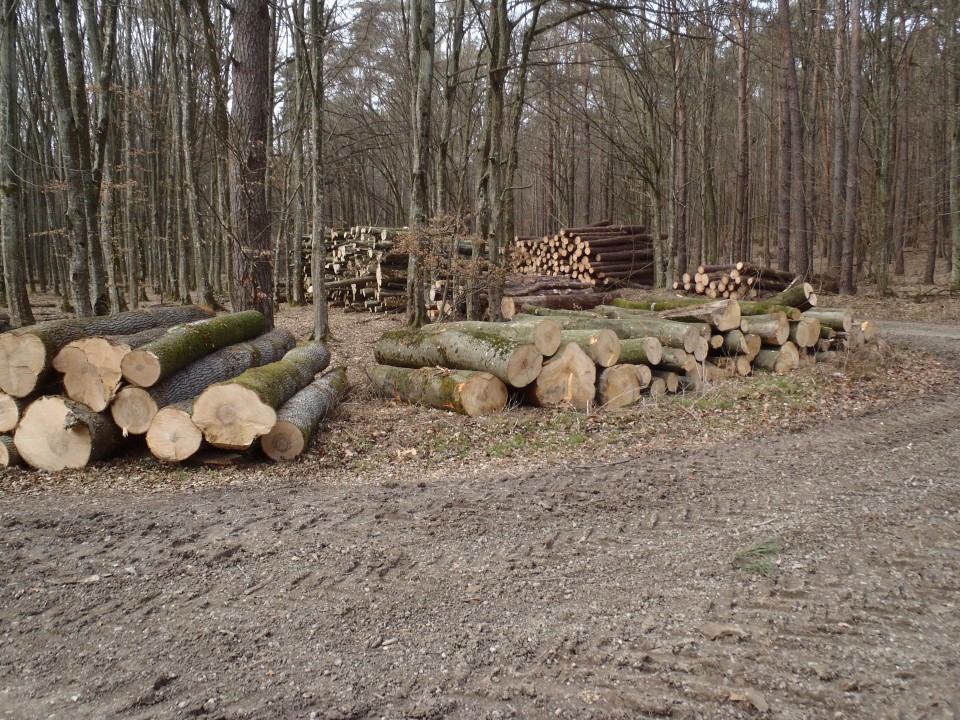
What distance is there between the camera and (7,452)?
17.3 ft

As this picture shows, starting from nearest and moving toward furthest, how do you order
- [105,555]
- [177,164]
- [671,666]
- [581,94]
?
[671,666], [105,555], [177,164], [581,94]

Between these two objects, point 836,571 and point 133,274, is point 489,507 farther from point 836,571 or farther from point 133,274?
point 133,274

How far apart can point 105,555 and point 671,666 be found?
3220mm

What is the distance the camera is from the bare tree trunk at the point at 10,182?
10.6 meters

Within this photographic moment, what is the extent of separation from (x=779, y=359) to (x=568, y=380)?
367 centimetres

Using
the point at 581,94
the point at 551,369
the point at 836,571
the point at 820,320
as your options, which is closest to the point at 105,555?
the point at 836,571

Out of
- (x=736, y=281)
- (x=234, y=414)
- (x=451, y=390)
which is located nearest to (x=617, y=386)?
(x=451, y=390)

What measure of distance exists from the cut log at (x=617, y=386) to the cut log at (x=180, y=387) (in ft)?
12.9

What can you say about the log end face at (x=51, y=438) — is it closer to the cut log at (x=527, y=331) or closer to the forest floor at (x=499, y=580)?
the forest floor at (x=499, y=580)

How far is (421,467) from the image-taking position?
5.44 metres

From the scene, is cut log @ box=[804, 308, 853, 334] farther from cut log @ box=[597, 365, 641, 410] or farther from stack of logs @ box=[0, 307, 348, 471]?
stack of logs @ box=[0, 307, 348, 471]

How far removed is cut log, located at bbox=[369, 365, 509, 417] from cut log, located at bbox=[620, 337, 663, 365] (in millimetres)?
1616

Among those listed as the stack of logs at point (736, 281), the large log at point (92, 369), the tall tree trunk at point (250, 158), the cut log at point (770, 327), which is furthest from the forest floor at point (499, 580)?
the stack of logs at point (736, 281)

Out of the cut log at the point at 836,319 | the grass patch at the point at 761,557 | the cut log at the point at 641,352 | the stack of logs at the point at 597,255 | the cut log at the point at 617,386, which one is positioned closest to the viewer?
the grass patch at the point at 761,557
